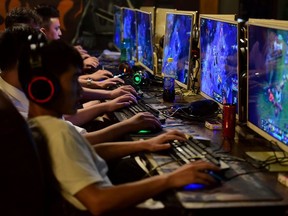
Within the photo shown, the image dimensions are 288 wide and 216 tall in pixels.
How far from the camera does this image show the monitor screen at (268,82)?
71.1 inches

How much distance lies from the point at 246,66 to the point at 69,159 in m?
1.08

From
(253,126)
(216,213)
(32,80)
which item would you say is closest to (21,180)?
(32,80)

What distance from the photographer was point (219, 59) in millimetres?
2527

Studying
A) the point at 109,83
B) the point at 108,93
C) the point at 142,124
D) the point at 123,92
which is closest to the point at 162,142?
the point at 142,124

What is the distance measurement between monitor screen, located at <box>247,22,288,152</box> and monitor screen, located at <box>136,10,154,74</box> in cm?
175

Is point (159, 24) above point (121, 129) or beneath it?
above

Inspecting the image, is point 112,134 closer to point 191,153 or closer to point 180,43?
point 191,153

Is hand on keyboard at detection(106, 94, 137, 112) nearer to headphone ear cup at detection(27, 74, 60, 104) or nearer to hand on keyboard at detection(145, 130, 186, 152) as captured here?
hand on keyboard at detection(145, 130, 186, 152)

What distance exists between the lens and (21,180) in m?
1.51

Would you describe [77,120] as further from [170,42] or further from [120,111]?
[170,42]

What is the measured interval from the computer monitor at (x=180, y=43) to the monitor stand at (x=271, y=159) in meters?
1.12

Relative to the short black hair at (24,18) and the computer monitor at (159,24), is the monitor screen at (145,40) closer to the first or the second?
the computer monitor at (159,24)

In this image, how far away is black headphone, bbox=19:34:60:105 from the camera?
157 centimetres

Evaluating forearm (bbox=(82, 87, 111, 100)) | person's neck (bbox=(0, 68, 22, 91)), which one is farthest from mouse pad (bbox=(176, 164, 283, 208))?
forearm (bbox=(82, 87, 111, 100))
